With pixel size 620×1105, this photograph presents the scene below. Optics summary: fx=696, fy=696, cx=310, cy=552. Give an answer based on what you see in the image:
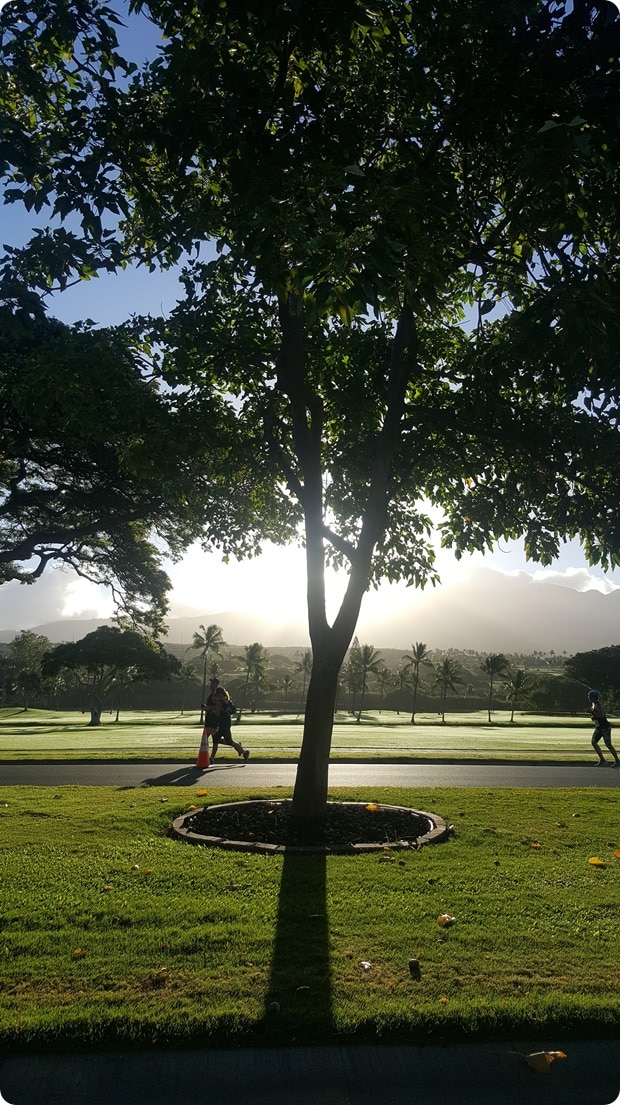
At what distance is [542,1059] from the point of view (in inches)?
139

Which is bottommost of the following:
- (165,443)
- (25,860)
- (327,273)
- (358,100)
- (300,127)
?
(25,860)

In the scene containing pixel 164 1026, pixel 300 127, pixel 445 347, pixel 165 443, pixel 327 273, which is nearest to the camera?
pixel 164 1026

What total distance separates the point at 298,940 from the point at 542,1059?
1900 mm

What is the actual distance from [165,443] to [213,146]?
422 centimetres

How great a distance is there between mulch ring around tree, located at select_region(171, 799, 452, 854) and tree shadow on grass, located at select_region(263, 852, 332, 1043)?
1.15 metres

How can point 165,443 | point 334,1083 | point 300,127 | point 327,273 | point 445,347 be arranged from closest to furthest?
1. point 334,1083
2. point 327,273
3. point 300,127
4. point 165,443
5. point 445,347

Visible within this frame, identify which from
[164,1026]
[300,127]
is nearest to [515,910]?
[164,1026]

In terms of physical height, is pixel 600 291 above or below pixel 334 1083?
above

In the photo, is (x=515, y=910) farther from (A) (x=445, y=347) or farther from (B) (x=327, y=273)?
(A) (x=445, y=347)

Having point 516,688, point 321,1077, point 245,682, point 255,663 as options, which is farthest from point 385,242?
point 245,682

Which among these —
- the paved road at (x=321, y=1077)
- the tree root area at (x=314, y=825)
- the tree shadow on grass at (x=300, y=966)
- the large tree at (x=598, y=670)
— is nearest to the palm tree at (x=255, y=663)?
the large tree at (x=598, y=670)

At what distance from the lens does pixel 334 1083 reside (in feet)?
11.1

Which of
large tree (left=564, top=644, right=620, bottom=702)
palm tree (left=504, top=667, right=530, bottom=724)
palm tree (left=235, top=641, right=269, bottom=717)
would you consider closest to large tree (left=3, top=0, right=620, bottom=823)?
palm tree (left=504, top=667, right=530, bottom=724)

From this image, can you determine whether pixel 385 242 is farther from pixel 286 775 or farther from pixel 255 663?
pixel 255 663
